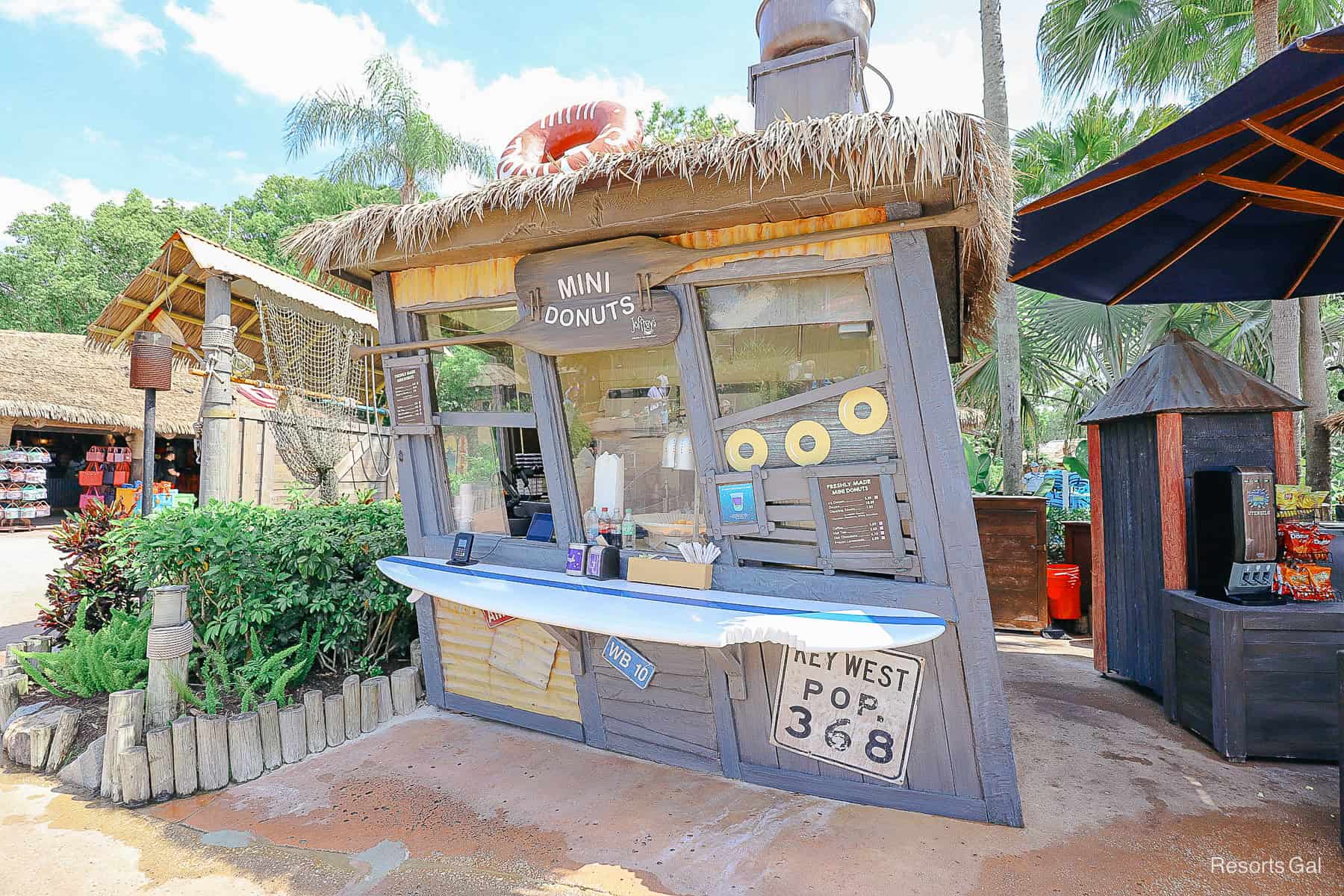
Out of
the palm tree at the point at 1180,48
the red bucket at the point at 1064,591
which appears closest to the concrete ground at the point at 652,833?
the red bucket at the point at 1064,591

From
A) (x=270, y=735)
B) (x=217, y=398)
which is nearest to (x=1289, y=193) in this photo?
(x=270, y=735)

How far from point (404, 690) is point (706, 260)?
129 inches

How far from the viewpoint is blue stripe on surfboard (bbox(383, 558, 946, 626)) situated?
2592 mm

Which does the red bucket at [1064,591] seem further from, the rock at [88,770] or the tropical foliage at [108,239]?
the tropical foliage at [108,239]

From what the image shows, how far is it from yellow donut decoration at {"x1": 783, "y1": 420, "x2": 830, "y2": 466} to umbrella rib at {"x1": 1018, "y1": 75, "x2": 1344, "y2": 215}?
128cm

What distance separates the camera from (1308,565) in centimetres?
339

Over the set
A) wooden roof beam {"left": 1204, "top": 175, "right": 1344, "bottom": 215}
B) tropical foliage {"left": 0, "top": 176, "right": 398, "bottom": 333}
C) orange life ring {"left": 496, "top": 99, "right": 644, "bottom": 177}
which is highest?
tropical foliage {"left": 0, "top": 176, "right": 398, "bottom": 333}

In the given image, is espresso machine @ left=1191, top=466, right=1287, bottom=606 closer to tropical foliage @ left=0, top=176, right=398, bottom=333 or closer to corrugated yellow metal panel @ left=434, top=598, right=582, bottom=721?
corrugated yellow metal panel @ left=434, top=598, right=582, bottom=721

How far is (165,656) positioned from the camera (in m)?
3.50

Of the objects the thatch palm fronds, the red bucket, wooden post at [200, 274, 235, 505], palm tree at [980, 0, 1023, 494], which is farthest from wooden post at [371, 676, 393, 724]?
the thatch palm fronds

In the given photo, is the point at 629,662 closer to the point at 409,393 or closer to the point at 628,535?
the point at 628,535

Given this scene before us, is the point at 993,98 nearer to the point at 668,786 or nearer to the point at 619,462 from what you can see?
the point at 619,462

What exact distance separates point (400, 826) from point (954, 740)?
8.09 feet

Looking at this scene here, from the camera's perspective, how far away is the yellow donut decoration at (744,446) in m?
3.16
